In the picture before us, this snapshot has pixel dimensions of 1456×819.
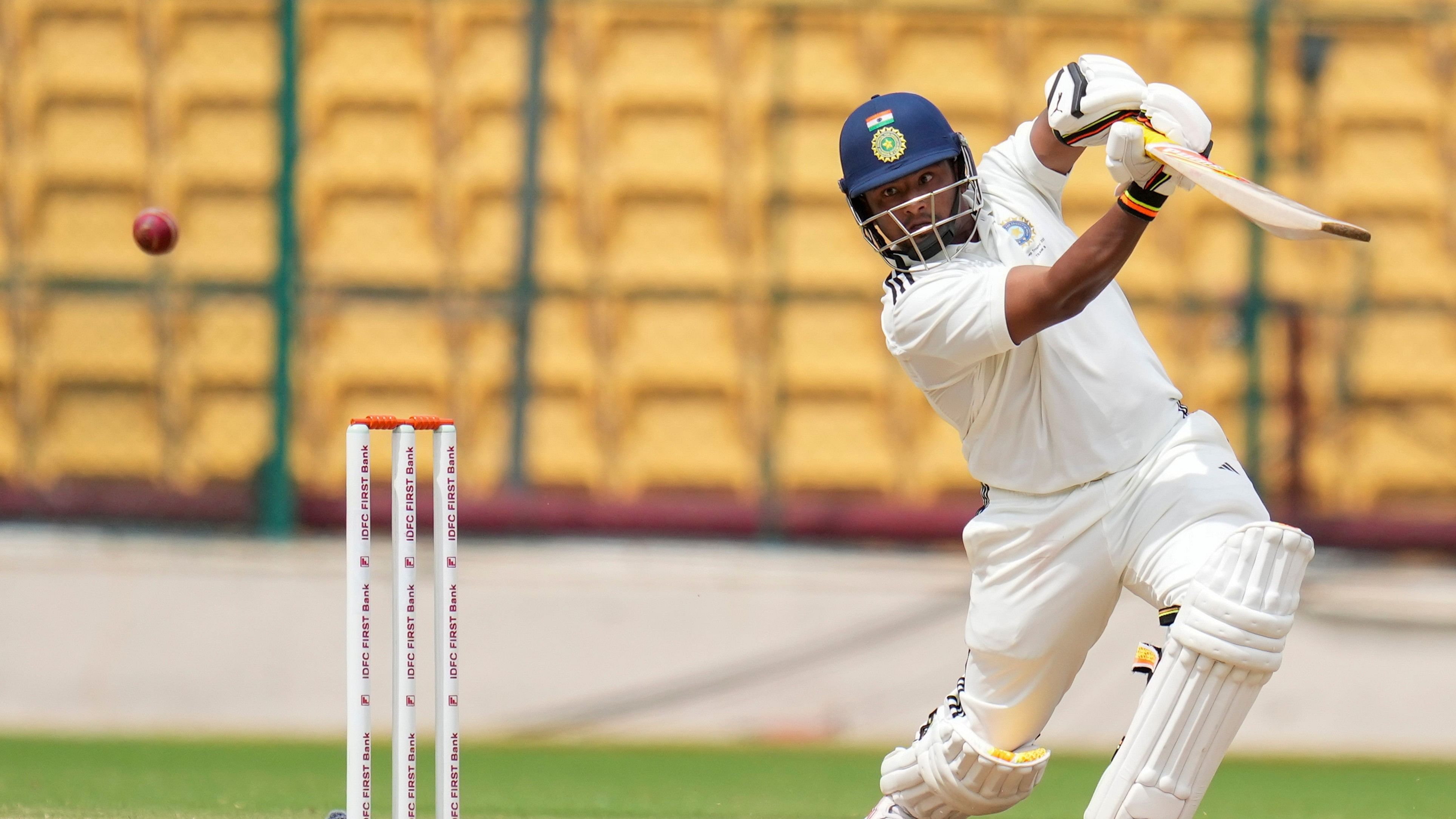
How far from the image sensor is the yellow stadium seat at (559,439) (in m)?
6.56

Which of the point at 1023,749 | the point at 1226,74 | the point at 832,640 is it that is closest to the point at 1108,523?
the point at 1023,749

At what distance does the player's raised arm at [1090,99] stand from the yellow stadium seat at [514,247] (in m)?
3.68

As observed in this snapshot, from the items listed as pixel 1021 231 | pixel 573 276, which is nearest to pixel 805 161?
pixel 573 276

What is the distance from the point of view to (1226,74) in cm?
666

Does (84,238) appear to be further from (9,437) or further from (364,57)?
(364,57)

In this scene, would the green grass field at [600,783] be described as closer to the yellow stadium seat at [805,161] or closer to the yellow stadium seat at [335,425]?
the yellow stadium seat at [335,425]

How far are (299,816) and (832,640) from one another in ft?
8.92

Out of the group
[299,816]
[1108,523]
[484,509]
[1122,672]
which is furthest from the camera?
[484,509]

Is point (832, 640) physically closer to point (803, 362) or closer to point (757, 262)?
point (803, 362)

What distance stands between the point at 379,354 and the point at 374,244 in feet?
1.45

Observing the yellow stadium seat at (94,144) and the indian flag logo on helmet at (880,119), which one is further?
the yellow stadium seat at (94,144)

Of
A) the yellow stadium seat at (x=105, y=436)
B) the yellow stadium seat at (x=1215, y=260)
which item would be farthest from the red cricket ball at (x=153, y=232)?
the yellow stadium seat at (x=1215, y=260)

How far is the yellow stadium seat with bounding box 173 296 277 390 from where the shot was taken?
656 cm

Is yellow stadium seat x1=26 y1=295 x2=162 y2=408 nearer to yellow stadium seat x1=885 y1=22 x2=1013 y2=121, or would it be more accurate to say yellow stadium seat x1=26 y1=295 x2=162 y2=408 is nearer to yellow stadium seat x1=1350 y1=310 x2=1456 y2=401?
yellow stadium seat x1=885 y1=22 x2=1013 y2=121
